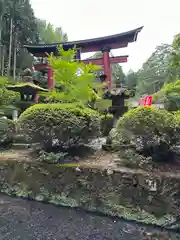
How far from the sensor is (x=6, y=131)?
16.1 feet

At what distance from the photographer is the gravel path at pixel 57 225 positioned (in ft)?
7.90

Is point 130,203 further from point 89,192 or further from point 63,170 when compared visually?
point 63,170

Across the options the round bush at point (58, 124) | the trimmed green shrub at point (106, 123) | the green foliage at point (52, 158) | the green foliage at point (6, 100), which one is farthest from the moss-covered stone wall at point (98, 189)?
the green foliage at point (6, 100)

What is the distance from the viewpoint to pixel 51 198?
10.8ft

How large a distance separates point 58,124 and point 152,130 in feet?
5.63

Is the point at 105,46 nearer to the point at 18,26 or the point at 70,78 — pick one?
the point at 70,78

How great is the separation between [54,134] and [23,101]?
14.1 feet

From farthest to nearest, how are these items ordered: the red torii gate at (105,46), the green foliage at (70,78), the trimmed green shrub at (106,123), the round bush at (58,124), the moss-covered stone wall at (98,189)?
1. the red torii gate at (105,46)
2. the trimmed green shrub at (106,123)
3. the green foliage at (70,78)
4. the round bush at (58,124)
5. the moss-covered stone wall at (98,189)

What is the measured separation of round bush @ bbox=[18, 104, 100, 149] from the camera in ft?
11.8

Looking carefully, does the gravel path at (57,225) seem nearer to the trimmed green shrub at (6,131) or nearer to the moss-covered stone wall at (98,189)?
the moss-covered stone wall at (98,189)

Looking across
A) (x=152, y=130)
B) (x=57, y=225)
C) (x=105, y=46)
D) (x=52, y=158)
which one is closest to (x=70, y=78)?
(x=52, y=158)

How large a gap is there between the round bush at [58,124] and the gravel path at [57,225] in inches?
49.8

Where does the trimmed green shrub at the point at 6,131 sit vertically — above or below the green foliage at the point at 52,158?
above

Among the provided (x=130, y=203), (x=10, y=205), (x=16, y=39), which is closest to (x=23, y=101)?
(x=10, y=205)
